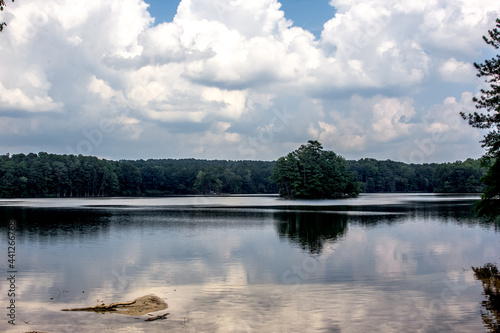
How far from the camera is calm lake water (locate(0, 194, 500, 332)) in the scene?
14.2 metres

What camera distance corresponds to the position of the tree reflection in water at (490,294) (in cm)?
1390

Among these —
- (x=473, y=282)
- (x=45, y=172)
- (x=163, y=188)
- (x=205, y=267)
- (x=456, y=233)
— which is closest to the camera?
(x=473, y=282)

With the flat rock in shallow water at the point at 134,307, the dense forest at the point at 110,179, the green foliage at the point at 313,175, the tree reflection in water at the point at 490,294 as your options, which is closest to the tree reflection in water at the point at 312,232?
the tree reflection in water at the point at 490,294

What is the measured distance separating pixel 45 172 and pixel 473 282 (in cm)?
15190

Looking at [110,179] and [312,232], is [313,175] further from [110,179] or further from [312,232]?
[312,232]

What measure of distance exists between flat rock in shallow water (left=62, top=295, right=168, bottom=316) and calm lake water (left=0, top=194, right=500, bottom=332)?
43 centimetres

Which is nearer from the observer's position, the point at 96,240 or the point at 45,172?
the point at 96,240

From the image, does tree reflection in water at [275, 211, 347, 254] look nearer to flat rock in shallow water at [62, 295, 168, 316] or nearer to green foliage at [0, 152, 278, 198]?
flat rock in shallow water at [62, 295, 168, 316]

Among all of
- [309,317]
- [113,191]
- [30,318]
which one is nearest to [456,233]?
[309,317]

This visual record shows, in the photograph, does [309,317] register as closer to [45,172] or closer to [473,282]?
[473,282]

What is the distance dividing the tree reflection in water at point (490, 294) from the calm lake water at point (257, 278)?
312 millimetres

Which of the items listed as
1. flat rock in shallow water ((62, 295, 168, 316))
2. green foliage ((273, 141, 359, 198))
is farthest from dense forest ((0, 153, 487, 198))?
flat rock in shallow water ((62, 295, 168, 316))

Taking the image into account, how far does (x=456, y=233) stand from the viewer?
126 ft

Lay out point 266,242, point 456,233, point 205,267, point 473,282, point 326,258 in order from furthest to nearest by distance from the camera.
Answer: point 456,233
point 266,242
point 326,258
point 205,267
point 473,282
